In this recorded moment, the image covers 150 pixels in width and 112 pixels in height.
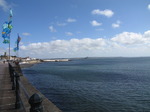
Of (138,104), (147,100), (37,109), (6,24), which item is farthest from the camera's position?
(6,24)

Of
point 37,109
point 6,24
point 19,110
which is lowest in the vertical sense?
point 19,110

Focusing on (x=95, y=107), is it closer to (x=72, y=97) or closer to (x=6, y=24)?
(x=72, y=97)

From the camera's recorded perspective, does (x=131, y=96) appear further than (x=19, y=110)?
Yes

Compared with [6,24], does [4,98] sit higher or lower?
lower

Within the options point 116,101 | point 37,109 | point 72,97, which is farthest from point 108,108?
point 37,109

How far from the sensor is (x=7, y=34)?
88.8 feet

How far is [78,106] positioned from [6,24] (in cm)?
2128

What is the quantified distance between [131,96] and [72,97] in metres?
5.92

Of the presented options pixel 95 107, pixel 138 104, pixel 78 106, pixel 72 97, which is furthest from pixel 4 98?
pixel 138 104

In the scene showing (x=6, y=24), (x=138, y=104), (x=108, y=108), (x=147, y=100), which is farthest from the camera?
(x=6, y=24)

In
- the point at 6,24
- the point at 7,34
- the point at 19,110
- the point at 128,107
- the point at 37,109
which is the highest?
the point at 6,24

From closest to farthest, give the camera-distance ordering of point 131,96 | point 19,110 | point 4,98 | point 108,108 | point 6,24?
point 19,110 < point 4,98 < point 108,108 < point 131,96 < point 6,24

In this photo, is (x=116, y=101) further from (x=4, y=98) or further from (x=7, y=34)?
(x=7, y=34)

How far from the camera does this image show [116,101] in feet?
43.5
